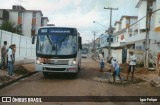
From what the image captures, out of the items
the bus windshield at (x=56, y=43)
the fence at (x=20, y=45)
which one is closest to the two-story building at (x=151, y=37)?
the fence at (x=20, y=45)

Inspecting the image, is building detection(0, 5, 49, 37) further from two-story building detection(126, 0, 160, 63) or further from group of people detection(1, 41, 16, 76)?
group of people detection(1, 41, 16, 76)

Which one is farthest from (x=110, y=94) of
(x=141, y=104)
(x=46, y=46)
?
(x=46, y=46)

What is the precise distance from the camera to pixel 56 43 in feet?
63.1

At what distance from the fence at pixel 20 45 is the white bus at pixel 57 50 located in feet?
19.2

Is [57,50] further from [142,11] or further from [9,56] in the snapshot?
[142,11]

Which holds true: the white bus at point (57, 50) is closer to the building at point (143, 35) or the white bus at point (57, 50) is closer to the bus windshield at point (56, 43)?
the bus windshield at point (56, 43)

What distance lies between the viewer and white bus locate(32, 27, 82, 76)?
18.9 meters

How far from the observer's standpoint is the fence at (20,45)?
1014 inches

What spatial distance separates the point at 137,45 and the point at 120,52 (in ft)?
14.4

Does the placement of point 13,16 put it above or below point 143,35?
above

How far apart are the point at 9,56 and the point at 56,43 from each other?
2763 millimetres

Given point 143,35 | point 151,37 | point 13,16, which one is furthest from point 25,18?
point 151,37

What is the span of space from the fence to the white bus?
5850 millimetres

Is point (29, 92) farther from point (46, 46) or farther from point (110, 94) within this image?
point (46, 46)
